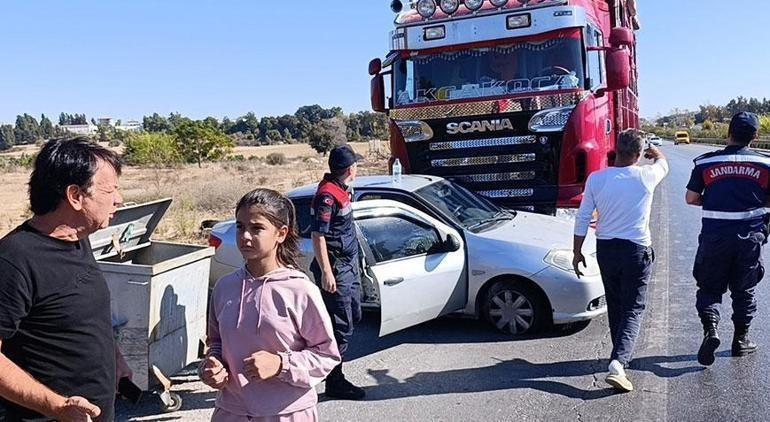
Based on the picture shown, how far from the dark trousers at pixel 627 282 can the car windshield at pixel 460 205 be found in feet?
5.48

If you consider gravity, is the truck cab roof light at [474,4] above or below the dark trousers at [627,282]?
above

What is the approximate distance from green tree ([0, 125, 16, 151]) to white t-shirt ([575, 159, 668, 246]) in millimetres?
119294

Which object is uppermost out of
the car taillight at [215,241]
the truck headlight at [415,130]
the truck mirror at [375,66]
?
the truck mirror at [375,66]

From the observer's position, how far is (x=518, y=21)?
7.79 metres

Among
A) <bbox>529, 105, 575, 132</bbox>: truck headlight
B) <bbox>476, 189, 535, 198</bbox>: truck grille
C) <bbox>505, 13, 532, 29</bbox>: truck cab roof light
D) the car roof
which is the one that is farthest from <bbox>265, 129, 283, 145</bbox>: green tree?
the car roof

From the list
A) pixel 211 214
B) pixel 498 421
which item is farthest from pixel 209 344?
pixel 211 214

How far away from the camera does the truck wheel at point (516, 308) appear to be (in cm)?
561

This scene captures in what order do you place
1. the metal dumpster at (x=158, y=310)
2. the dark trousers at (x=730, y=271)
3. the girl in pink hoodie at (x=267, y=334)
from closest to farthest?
1. the girl in pink hoodie at (x=267, y=334)
2. the metal dumpster at (x=158, y=310)
3. the dark trousers at (x=730, y=271)

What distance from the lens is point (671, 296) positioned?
6824 mm

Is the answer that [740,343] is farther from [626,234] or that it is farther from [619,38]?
[619,38]

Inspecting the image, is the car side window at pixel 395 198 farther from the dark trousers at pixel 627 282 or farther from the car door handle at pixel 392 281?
the dark trousers at pixel 627 282

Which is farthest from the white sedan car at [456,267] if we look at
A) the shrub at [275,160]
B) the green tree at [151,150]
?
the shrub at [275,160]

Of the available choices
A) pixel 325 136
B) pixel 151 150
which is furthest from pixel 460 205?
pixel 325 136

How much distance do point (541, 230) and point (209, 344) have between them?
4.26 meters
